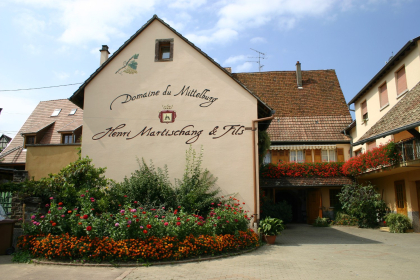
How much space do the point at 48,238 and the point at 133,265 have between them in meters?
2.41

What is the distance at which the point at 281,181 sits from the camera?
A: 19.8m

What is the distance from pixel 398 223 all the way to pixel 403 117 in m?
5.65

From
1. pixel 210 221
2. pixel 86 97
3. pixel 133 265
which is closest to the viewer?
pixel 133 265

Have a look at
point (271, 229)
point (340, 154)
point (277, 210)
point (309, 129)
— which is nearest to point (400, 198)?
point (340, 154)

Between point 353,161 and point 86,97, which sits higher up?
point 86,97

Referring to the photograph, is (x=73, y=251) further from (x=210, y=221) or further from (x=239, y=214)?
(x=239, y=214)

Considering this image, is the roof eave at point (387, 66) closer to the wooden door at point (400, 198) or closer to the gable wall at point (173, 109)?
the wooden door at point (400, 198)

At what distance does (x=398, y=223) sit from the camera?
16.2m

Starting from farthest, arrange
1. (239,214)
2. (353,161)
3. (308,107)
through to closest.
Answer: (308,107), (353,161), (239,214)

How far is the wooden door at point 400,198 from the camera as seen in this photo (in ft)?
56.3

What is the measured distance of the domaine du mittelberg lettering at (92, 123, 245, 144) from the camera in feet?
44.1

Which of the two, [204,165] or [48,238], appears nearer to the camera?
[48,238]

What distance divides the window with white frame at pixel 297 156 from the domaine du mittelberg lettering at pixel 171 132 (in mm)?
9680

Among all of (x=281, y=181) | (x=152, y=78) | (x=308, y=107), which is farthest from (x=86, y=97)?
(x=308, y=107)
